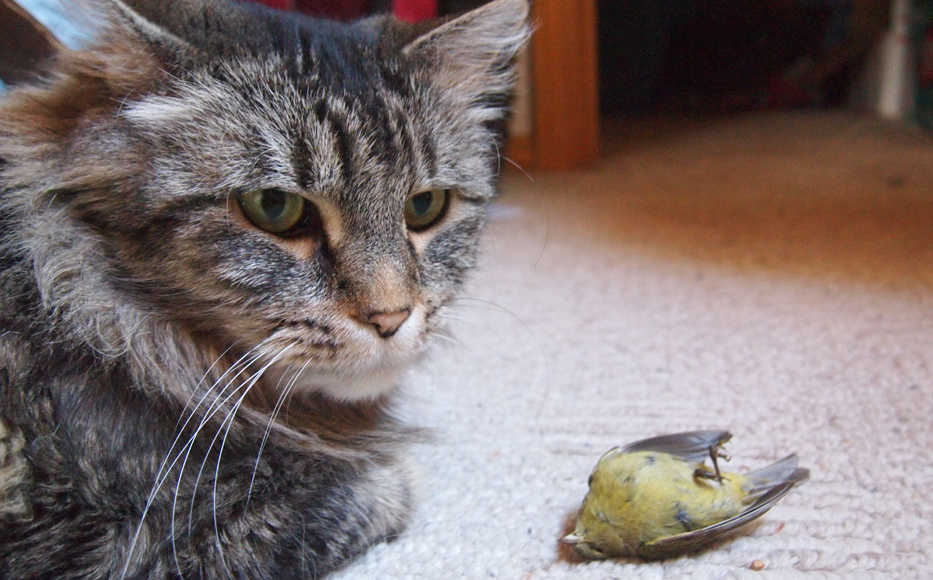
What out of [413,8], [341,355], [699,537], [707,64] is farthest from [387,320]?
[707,64]

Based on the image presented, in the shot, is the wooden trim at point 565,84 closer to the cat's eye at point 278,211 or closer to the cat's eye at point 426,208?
the cat's eye at point 426,208

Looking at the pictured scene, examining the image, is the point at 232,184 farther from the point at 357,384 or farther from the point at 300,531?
the point at 300,531

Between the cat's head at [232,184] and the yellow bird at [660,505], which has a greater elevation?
the cat's head at [232,184]

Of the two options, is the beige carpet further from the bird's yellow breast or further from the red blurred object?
the red blurred object

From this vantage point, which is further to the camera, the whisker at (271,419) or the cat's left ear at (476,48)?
the cat's left ear at (476,48)

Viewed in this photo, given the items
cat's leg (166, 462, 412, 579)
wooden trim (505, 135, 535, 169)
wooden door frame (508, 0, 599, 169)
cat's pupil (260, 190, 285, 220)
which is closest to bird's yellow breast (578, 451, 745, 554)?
cat's leg (166, 462, 412, 579)

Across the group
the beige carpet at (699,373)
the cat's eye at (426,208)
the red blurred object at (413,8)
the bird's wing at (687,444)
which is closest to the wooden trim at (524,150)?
the beige carpet at (699,373)
